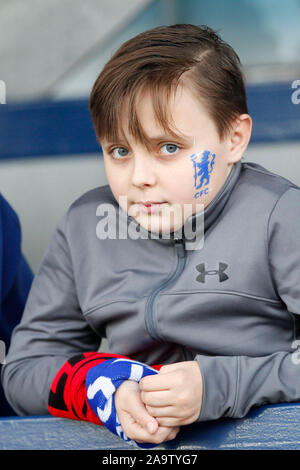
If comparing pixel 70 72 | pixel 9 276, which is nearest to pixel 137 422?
pixel 9 276

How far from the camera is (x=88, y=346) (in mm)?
1546

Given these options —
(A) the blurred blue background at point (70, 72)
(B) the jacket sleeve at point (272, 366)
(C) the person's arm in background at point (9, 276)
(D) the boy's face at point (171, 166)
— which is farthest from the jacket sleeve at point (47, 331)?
(A) the blurred blue background at point (70, 72)

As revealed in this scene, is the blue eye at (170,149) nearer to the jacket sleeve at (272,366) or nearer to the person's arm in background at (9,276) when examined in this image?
the jacket sleeve at (272,366)

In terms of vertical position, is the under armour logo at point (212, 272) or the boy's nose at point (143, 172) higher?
the boy's nose at point (143, 172)

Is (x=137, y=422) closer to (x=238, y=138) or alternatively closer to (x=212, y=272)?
(x=212, y=272)

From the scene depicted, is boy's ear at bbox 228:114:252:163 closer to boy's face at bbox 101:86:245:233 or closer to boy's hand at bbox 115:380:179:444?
boy's face at bbox 101:86:245:233

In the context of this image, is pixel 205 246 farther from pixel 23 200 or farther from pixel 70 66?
pixel 70 66

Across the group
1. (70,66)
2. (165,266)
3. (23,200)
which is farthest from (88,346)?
(70,66)

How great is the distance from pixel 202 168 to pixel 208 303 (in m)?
0.22

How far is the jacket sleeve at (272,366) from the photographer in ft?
3.86

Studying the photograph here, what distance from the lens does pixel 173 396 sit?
1.14 metres

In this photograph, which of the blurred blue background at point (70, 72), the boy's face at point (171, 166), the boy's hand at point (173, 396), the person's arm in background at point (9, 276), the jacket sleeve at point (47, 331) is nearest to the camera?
the boy's hand at point (173, 396)

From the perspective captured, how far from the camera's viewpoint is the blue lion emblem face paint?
1.29 meters
